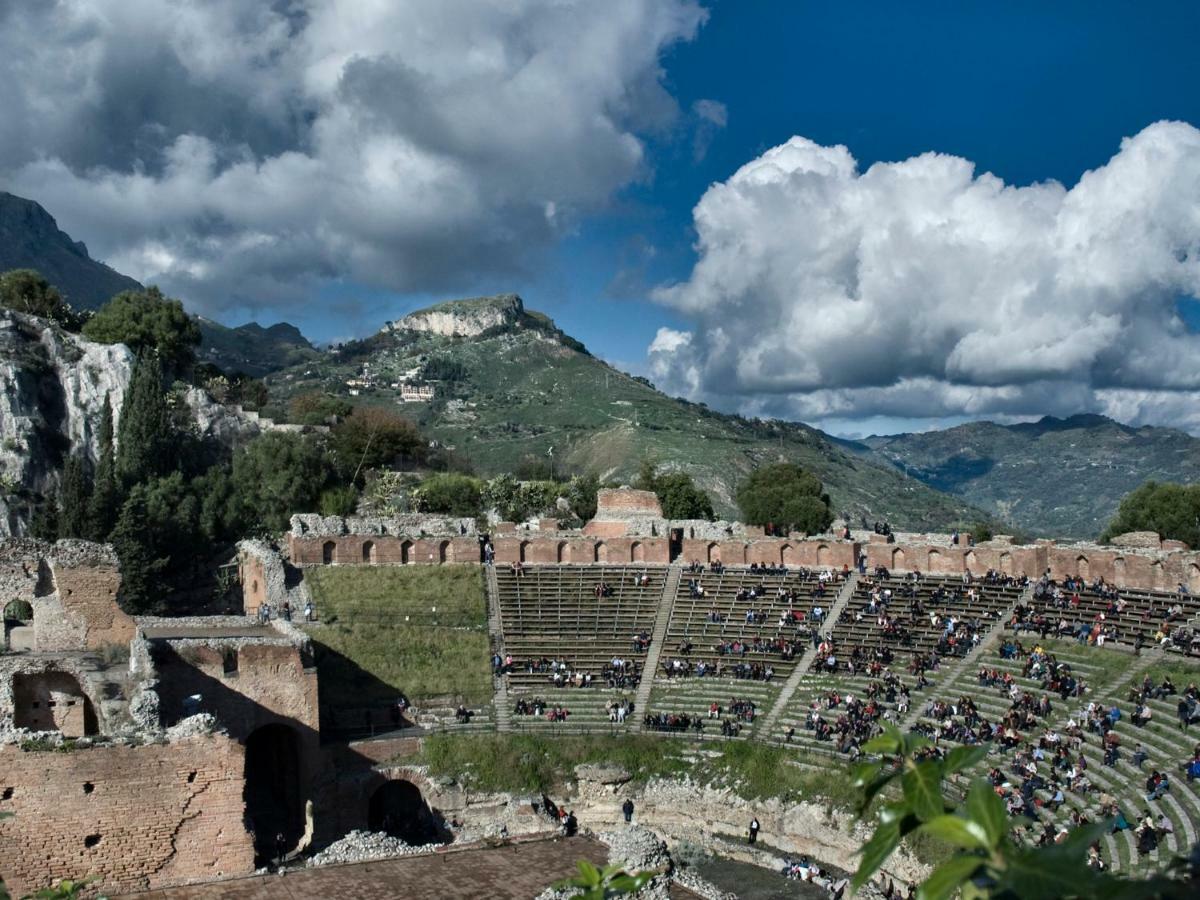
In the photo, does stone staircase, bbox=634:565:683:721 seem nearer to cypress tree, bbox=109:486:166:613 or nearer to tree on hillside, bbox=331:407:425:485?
cypress tree, bbox=109:486:166:613

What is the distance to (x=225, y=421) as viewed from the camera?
68.3m

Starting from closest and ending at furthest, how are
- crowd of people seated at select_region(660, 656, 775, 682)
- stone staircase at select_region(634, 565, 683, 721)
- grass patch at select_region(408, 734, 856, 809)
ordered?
1. grass patch at select_region(408, 734, 856, 809)
2. stone staircase at select_region(634, 565, 683, 721)
3. crowd of people seated at select_region(660, 656, 775, 682)

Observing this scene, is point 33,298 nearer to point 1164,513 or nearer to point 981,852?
point 1164,513

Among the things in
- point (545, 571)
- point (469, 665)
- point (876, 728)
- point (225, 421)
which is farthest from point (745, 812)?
point (225, 421)

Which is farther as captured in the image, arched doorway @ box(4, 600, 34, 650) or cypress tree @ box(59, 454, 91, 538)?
cypress tree @ box(59, 454, 91, 538)

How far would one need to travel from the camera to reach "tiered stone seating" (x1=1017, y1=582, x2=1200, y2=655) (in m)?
32.4

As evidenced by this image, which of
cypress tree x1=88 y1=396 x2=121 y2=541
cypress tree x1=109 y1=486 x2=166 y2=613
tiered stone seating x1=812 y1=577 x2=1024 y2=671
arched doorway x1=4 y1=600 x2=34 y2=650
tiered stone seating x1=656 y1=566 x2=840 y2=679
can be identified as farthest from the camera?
cypress tree x1=88 y1=396 x2=121 y2=541

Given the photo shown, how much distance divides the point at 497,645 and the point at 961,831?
119 feet

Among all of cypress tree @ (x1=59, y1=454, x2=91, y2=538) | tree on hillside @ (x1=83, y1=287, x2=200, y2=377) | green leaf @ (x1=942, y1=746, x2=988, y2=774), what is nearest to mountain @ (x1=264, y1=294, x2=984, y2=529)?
tree on hillside @ (x1=83, y1=287, x2=200, y2=377)

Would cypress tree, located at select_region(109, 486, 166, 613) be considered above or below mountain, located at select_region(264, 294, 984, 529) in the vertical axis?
below

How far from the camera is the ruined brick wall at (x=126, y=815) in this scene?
20.5m

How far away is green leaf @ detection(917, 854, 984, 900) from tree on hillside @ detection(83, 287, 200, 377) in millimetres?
72802

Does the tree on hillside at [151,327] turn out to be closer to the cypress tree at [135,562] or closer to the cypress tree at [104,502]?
the cypress tree at [104,502]

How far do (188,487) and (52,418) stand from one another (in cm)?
1376
